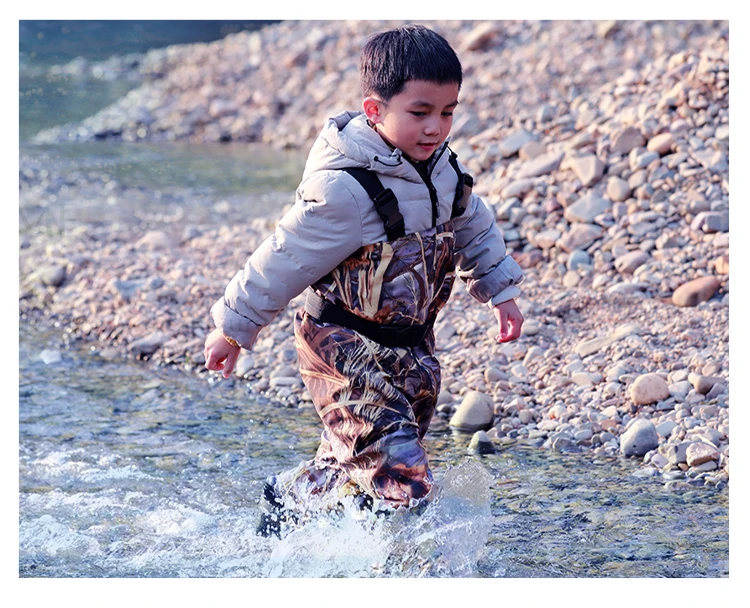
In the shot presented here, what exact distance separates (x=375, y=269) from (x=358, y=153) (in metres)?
0.33

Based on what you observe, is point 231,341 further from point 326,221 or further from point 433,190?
point 433,190

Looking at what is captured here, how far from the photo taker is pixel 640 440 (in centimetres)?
421

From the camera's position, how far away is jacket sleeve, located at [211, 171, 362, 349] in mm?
2936

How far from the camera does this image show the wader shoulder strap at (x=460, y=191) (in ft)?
10.4

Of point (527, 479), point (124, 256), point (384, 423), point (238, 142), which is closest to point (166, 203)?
point (124, 256)

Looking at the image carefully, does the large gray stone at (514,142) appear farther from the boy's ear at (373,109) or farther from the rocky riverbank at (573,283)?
the boy's ear at (373,109)

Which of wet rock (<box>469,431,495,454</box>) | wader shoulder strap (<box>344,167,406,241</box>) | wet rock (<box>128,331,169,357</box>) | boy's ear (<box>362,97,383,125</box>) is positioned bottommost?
wet rock (<box>469,431,495,454</box>)

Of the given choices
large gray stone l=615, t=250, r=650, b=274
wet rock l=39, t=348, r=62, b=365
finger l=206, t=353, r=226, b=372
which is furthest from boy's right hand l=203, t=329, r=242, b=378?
large gray stone l=615, t=250, r=650, b=274

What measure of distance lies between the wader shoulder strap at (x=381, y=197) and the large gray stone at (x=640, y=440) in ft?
5.68

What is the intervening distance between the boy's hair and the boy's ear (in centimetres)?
2

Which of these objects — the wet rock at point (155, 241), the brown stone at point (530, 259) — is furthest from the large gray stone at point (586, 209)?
the wet rock at point (155, 241)

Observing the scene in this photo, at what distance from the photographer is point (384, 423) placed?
3068 mm

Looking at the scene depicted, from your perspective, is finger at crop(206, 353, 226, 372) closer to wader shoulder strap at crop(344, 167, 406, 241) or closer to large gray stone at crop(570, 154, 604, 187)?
wader shoulder strap at crop(344, 167, 406, 241)

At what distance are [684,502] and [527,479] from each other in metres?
0.58
